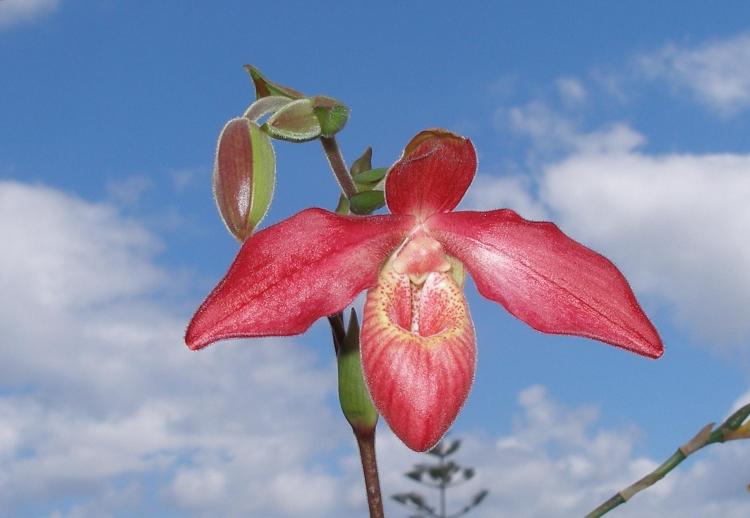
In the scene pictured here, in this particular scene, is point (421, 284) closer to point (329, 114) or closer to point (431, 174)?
point (431, 174)

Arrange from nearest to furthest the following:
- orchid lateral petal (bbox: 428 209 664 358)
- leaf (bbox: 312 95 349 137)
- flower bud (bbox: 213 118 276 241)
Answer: flower bud (bbox: 213 118 276 241), leaf (bbox: 312 95 349 137), orchid lateral petal (bbox: 428 209 664 358)

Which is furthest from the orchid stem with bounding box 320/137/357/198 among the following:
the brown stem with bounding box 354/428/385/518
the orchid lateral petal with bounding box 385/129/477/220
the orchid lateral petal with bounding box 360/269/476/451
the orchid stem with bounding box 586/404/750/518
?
the orchid stem with bounding box 586/404/750/518

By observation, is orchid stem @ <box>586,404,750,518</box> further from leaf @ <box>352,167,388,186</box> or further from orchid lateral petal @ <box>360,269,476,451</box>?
leaf @ <box>352,167,388,186</box>

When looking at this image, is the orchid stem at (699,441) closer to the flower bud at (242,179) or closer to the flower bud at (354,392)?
the flower bud at (354,392)

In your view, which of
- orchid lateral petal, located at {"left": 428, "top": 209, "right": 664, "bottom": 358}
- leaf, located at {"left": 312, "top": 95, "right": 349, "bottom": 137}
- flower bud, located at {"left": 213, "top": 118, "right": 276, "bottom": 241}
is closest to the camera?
flower bud, located at {"left": 213, "top": 118, "right": 276, "bottom": 241}

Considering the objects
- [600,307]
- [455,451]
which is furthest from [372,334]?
[455,451]

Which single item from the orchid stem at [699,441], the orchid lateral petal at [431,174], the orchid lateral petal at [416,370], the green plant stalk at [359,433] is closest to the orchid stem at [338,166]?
the green plant stalk at [359,433]

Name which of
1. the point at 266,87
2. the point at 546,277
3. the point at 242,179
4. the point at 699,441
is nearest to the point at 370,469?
the point at 546,277
